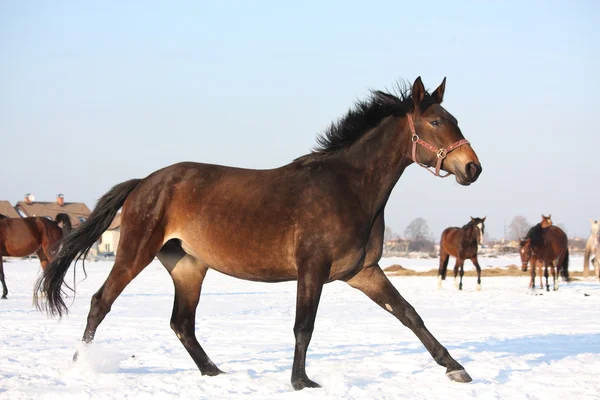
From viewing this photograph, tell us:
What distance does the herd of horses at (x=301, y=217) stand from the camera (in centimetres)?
552

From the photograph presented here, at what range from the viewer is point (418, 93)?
5867 mm

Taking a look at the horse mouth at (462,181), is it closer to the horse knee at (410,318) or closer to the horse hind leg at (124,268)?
the horse knee at (410,318)

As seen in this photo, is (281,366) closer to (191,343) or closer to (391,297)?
(191,343)

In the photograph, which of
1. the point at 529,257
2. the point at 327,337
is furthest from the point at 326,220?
the point at 529,257

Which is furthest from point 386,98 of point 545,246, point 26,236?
point 545,246

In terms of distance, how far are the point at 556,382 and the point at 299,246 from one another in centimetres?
232

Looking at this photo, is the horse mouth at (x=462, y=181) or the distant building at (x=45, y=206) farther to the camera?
the distant building at (x=45, y=206)

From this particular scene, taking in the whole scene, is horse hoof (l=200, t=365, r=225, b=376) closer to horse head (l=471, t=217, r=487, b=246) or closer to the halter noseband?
the halter noseband

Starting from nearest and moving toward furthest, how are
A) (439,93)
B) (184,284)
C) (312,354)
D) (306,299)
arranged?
(306,299), (439,93), (184,284), (312,354)

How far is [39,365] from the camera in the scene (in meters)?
6.38

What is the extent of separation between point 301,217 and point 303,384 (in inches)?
50.1

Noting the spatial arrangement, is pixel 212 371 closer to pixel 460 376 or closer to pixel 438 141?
pixel 460 376

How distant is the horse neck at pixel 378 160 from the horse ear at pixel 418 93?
0.20m

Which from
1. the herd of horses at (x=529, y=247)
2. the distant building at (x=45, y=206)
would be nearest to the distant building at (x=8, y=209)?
the distant building at (x=45, y=206)
